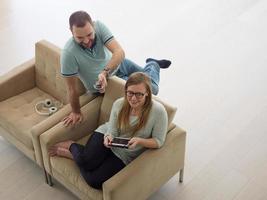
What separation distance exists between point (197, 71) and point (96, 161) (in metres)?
1.99

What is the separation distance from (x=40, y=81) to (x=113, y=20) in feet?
6.06

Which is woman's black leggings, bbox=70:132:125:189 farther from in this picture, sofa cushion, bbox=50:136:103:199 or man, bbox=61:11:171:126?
man, bbox=61:11:171:126

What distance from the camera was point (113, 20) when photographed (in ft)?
19.0

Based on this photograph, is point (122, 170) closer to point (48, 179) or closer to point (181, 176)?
point (181, 176)

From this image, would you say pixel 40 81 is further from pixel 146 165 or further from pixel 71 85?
pixel 146 165

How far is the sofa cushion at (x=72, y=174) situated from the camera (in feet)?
11.0

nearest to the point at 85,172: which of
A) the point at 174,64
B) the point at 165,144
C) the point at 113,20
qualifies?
the point at 165,144

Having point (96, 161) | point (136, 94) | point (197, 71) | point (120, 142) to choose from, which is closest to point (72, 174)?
point (96, 161)

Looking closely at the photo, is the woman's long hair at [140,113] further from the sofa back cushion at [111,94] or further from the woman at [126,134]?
the sofa back cushion at [111,94]

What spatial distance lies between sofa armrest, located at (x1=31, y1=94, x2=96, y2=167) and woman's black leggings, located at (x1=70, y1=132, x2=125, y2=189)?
0.85 ft

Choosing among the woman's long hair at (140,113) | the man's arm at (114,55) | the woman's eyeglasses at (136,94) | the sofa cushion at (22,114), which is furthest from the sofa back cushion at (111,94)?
the sofa cushion at (22,114)

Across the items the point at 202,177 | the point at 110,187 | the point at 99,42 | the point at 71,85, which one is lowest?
the point at 202,177

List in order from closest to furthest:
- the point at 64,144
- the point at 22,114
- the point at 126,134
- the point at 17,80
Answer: the point at 126,134 → the point at 64,144 → the point at 22,114 → the point at 17,80

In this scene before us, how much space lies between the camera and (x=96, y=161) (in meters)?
3.41
